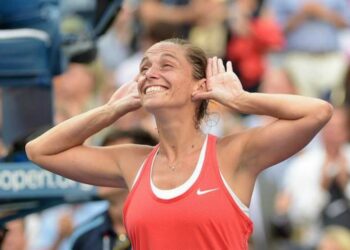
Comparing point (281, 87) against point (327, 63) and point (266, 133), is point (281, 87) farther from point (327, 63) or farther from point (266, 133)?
point (266, 133)

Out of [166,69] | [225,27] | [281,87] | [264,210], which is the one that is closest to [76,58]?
[166,69]

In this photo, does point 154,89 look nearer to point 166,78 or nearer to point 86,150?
point 166,78

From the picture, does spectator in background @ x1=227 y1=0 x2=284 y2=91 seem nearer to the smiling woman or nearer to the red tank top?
the smiling woman

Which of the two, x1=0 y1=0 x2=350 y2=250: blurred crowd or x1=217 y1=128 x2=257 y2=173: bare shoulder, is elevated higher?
x1=217 y1=128 x2=257 y2=173: bare shoulder

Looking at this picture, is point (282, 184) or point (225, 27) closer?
point (282, 184)

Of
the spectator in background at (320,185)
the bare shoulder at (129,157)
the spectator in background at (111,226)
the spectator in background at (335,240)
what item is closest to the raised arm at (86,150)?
the bare shoulder at (129,157)

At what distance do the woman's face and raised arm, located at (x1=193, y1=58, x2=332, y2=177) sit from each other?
0.09 metres

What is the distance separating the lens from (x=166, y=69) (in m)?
6.02

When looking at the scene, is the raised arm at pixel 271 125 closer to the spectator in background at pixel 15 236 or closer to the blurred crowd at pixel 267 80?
the spectator in background at pixel 15 236

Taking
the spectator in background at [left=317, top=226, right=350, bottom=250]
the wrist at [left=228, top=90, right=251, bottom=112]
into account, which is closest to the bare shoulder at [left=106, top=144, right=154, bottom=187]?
the wrist at [left=228, top=90, right=251, bottom=112]

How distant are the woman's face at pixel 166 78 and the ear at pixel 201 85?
2 cm

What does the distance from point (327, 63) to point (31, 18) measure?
594 centimetres

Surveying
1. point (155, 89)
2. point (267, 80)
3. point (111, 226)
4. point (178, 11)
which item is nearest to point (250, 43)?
point (267, 80)

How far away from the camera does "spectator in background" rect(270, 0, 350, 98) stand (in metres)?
13.0
